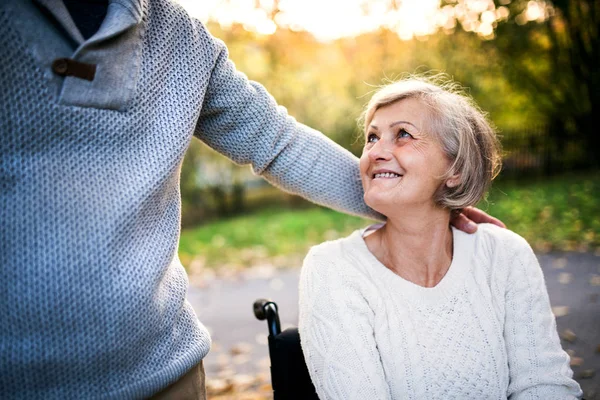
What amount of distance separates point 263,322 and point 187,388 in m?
3.52

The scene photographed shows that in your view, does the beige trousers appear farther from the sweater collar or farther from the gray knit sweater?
the sweater collar

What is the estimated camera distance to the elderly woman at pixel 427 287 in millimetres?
1813

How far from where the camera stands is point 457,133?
1.99 m

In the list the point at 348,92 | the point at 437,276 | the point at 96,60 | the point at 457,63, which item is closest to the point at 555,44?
the point at 457,63

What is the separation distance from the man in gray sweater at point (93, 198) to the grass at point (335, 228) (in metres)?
5.60

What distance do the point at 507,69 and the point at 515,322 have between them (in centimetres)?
1176

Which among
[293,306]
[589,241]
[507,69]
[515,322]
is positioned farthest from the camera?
[507,69]

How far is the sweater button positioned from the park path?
2.95 m

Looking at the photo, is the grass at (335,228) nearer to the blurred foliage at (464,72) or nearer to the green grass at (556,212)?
the green grass at (556,212)

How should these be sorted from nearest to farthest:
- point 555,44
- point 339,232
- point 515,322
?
point 515,322
point 339,232
point 555,44

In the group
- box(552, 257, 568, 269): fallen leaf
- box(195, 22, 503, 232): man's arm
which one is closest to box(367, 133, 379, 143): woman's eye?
box(195, 22, 503, 232): man's arm

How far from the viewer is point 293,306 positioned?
529cm

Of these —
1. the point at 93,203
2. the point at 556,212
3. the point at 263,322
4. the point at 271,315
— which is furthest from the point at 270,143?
the point at 556,212

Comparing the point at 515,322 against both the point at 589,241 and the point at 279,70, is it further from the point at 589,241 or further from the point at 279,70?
the point at 279,70
